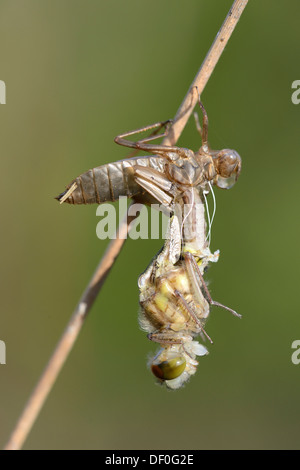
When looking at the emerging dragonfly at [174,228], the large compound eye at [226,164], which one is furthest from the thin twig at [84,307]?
the large compound eye at [226,164]

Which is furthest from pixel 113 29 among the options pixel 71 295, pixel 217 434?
pixel 217 434

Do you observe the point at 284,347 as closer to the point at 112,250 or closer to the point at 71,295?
the point at 71,295

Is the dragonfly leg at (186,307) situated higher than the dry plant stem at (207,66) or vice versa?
the dry plant stem at (207,66)

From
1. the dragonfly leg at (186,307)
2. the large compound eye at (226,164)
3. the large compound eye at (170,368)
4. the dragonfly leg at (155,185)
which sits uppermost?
the large compound eye at (226,164)

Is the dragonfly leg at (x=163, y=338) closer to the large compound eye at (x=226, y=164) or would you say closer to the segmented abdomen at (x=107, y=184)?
the segmented abdomen at (x=107, y=184)

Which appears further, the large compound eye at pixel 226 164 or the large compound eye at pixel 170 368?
the large compound eye at pixel 226 164

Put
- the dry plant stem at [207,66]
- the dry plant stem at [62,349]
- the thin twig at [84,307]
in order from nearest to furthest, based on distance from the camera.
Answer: the dry plant stem at [207,66]
the thin twig at [84,307]
the dry plant stem at [62,349]

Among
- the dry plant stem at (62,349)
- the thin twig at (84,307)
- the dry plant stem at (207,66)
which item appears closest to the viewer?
the dry plant stem at (207,66)
